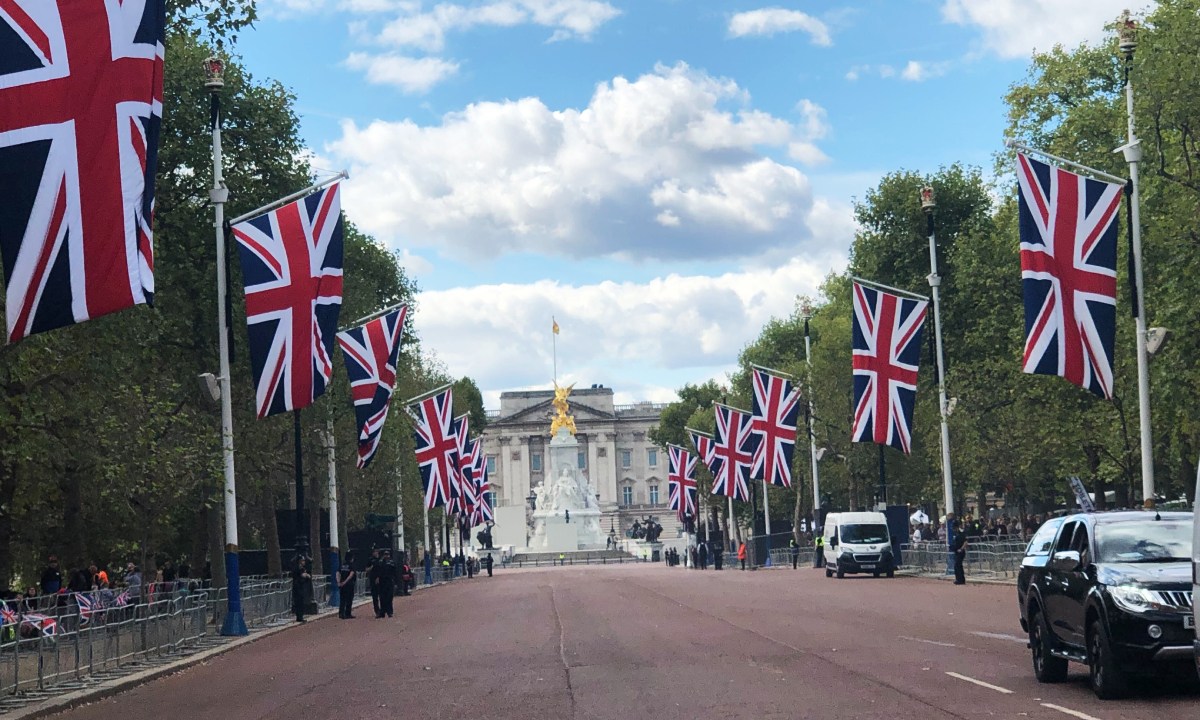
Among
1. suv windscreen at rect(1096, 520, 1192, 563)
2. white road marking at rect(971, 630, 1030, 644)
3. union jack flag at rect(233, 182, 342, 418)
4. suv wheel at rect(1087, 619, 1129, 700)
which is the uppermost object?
union jack flag at rect(233, 182, 342, 418)

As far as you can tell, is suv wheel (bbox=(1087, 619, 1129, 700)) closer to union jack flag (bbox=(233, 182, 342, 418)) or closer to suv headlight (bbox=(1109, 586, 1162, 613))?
suv headlight (bbox=(1109, 586, 1162, 613))

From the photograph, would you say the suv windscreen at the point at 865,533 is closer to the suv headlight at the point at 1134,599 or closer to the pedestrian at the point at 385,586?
the pedestrian at the point at 385,586

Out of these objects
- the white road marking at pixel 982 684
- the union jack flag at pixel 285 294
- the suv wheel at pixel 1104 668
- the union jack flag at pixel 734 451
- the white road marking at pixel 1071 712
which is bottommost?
the white road marking at pixel 982 684

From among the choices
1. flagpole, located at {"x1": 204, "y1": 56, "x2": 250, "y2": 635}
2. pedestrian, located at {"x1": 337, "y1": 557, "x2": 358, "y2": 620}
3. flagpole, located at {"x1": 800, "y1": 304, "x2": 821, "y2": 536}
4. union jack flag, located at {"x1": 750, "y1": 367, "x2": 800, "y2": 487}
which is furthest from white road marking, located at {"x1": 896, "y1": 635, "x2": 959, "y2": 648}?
flagpole, located at {"x1": 800, "y1": 304, "x2": 821, "y2": 536}

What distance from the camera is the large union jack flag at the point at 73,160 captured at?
14.6m

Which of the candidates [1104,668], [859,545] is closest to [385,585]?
[859,545]

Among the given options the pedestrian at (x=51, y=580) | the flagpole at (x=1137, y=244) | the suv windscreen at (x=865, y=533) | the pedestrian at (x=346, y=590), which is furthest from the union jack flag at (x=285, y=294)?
the suv windscreen at (x=865, y=533)

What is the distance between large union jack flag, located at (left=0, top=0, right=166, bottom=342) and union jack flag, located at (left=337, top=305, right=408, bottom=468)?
23553 millimetres

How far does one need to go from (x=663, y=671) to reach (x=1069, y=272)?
12.2 m

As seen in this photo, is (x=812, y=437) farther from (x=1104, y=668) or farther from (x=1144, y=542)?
(x=1104, y=668)

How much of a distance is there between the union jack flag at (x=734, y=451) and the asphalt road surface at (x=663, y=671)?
28921 millimetres

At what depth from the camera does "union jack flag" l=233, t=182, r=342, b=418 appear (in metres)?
30.0

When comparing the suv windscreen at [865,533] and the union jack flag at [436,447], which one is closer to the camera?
the union jack flag at [436,447]

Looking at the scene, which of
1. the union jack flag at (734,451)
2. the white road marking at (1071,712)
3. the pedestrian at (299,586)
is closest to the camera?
the white road marking at (1071,712)
